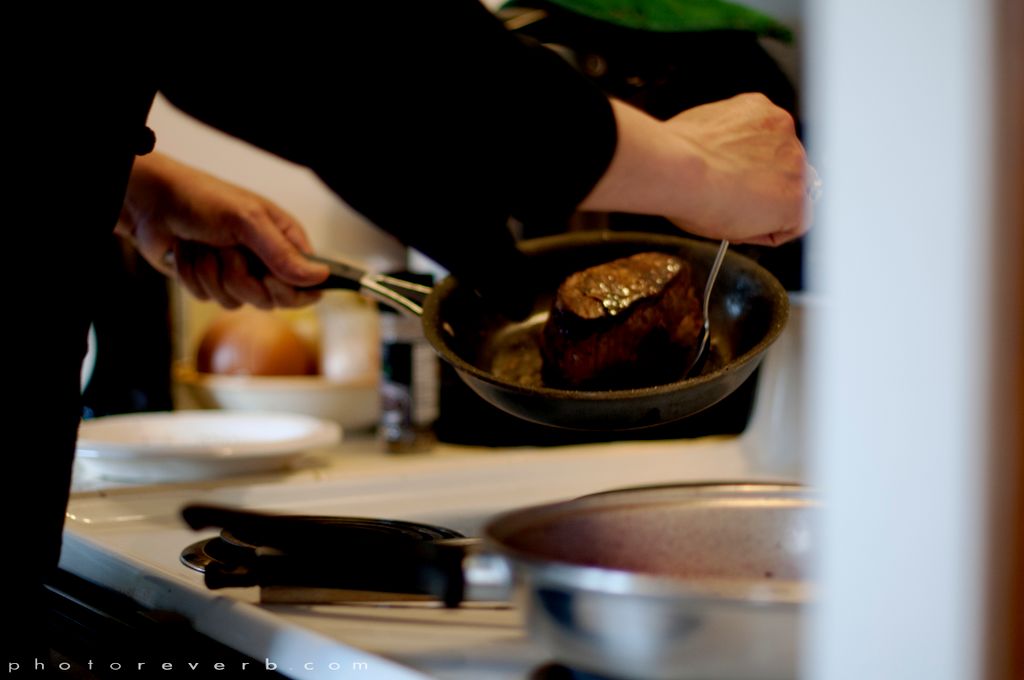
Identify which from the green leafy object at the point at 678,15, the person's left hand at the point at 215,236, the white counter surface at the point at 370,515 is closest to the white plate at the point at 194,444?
the white counter surface at the point at 370,515

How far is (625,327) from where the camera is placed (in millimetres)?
618

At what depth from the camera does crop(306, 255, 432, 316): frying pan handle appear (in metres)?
0.72

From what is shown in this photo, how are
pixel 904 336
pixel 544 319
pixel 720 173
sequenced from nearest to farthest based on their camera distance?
pixel 904 336, pixel 720 173, pixel 544 319

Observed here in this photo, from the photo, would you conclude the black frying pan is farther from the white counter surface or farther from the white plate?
the white plate

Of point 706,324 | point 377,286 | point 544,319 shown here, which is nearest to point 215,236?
point 377,286

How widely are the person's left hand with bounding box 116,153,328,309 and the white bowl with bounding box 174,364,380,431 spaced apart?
1.14 ft

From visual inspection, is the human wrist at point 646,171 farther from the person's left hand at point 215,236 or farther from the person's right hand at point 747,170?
the person's left hand at point 215,236

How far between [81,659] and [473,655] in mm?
238

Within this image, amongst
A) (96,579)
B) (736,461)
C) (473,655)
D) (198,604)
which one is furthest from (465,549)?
(736,461)

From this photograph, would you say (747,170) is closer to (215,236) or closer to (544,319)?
(544,319)

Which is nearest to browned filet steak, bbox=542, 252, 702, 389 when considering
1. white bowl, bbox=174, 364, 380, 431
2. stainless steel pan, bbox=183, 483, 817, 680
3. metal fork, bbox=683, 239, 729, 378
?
metal fork, bbox=683, 239, 729, 378

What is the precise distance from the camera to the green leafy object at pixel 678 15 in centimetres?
90

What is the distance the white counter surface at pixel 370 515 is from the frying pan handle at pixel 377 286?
15 centimetres

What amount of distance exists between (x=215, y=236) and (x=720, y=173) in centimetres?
42
